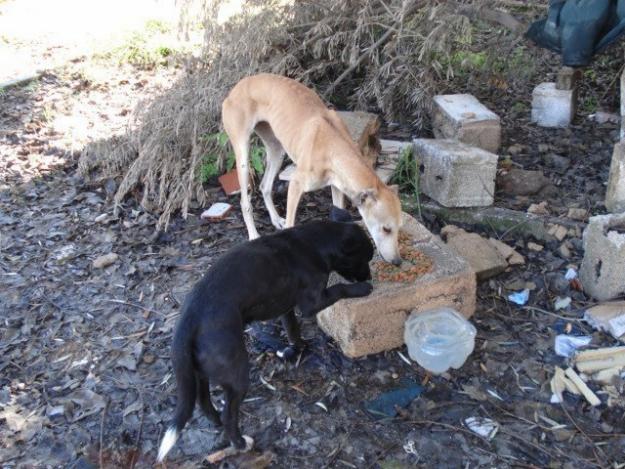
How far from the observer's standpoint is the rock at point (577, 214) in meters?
5.38

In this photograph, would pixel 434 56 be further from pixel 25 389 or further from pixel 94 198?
pixel 25 389

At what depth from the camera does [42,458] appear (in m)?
3.65

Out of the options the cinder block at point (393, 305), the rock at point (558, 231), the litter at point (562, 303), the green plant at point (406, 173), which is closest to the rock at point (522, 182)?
the rock at point (558, 231)

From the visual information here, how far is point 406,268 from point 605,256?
1.43m

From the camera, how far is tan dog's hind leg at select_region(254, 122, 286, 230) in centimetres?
585

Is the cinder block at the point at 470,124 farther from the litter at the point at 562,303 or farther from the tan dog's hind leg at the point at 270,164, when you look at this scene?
the litter at the point at 562,303

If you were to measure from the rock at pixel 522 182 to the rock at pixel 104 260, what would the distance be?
3.64 metres

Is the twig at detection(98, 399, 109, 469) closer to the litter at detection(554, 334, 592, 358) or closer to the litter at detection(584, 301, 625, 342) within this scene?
the litter at detection(554, 334, 592, 358)

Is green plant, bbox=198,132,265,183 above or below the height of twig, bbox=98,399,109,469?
above

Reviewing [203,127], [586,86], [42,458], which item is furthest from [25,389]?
[586,86]

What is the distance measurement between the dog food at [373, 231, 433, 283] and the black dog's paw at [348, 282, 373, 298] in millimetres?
292

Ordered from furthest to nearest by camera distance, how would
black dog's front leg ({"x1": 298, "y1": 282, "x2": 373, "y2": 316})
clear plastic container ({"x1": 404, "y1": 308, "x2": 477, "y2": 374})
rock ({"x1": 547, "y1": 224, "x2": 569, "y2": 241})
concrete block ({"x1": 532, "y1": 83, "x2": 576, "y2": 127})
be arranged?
concrete block ({"x1": 532, "y1": 83, "x2": 576, "y2": 127})
rock ({"x1": 547, "y1": 224, "x2": 569, "y2": 241})
clear plastic container ({"x1": 404, "y1": 308, "x2": 477, "y2": 374})
black dog's front leg ({"x1": 298, "y1": 282, "x2": 373, "y2": 316})

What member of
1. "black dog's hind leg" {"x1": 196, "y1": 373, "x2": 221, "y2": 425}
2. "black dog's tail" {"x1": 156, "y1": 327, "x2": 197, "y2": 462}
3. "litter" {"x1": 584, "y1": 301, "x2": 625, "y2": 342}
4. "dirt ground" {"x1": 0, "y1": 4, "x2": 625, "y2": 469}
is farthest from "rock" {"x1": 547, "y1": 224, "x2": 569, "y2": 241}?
"black dog's tail" {"x1": 156, "y1": 327, "x2": 197, "y2": 462}

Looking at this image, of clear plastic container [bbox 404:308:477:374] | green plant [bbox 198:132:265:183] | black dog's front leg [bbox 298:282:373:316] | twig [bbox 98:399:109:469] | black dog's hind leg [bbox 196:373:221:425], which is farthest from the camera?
green plant [bbox 198:132:265:183]
